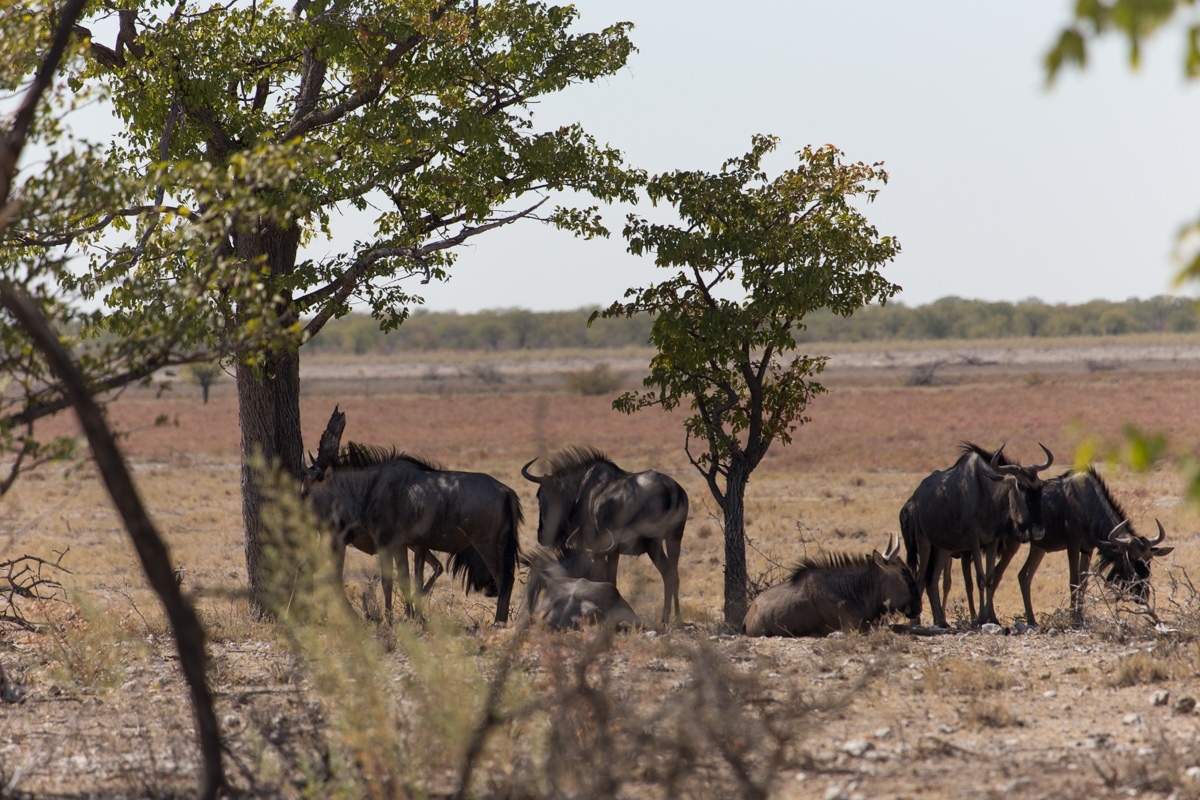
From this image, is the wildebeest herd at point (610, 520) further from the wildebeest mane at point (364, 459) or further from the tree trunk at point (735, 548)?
the tree trunk at point (735, 548)

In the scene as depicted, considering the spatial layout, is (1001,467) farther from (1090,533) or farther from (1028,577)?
(1028,577)

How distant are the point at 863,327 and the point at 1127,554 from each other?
139820mm

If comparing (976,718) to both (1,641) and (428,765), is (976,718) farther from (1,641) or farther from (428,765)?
(1,641)

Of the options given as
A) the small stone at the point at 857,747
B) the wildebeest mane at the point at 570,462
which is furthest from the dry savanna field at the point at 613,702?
the wildebeest mane at the point at 570,462

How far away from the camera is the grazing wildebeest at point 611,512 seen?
13492 mm

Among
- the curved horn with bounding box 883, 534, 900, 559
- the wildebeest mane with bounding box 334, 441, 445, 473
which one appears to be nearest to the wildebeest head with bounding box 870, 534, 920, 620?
the curved horn with bounding box 883, 534, 900, 559

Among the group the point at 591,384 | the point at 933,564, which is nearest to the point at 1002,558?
the point at 933,564

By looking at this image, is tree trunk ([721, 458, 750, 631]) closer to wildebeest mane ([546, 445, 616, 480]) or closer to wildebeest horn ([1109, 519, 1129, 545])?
wildebeest mane ([546, 445, 616, 480])

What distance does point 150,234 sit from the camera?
9469 millimetres

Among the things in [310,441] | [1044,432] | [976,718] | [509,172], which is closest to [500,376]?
[310,441]

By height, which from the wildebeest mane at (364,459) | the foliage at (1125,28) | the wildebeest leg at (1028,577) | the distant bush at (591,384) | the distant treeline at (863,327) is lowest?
the wildebeest leg at (1028,577)

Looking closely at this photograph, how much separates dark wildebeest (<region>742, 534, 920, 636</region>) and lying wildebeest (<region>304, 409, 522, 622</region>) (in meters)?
3.01

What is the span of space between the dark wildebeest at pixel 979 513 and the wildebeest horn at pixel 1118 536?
0.79 m

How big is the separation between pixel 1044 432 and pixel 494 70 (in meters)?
36.7
